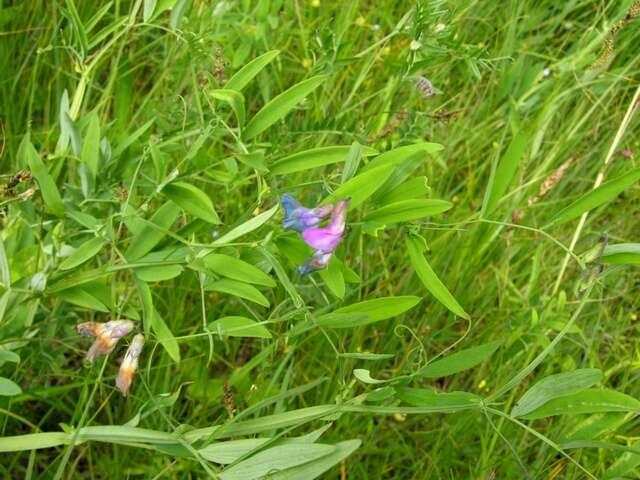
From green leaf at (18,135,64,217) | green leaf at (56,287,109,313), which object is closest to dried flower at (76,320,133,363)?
green leaf at (56,287,109,313)

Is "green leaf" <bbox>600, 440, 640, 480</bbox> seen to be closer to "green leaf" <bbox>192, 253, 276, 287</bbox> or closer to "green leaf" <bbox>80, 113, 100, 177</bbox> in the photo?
"green leaf" <bbox>192, 253, 276, 287</bbox>

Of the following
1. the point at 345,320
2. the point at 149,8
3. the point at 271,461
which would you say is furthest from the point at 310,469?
the point at 149,8

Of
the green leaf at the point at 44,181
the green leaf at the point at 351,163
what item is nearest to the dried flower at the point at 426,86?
the green leaf at the point at 351,163

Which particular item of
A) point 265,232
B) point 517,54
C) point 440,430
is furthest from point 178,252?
point 517,54

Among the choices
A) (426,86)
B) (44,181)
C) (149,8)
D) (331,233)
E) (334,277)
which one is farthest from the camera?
(426,86)

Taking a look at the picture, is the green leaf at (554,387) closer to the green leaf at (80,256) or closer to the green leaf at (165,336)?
the green leaf at (165,336)

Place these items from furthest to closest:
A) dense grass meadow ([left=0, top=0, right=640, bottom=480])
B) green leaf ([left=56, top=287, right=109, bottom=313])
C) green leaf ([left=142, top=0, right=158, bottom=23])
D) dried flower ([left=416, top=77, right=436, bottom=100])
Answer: dried flower ([left=416, top=77, right=436, bottom=100]) < green leaf ([left=142, top=0, right=158, bottom=23]) < green leaf ([left=56, top=287, right=109, bottom=313]) < dense grass meadow ([left=0, top=0, right=640, bottom=480])

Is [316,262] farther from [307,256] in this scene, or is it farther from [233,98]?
[233,98]
